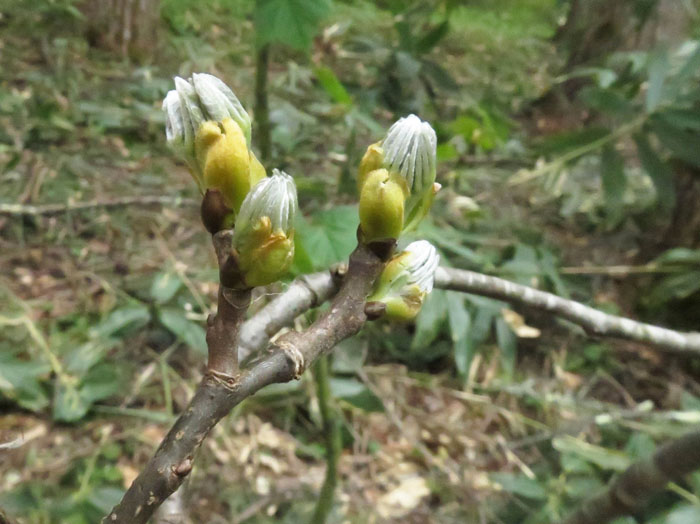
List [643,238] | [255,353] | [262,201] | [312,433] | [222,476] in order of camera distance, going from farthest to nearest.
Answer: [643,238], [312,433], [222,476], [255,353], [262,201]

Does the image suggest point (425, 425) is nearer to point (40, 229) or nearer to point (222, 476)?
point (222, 476)

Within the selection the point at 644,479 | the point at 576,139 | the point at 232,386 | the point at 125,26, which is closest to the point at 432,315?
the point at 644,479

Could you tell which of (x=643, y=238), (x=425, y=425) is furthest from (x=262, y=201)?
(x=643, y=238)

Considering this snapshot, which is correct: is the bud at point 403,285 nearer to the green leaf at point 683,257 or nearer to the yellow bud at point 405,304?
the yellow bud at point 405,304

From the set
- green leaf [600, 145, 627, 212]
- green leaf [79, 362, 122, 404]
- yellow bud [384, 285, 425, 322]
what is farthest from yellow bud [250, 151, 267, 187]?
green leaf [600, 145, 627, 212]

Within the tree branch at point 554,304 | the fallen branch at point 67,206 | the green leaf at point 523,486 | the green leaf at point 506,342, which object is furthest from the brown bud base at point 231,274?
the fallen branch at point 67,206

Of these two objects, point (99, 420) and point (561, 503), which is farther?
point (99, 420)
